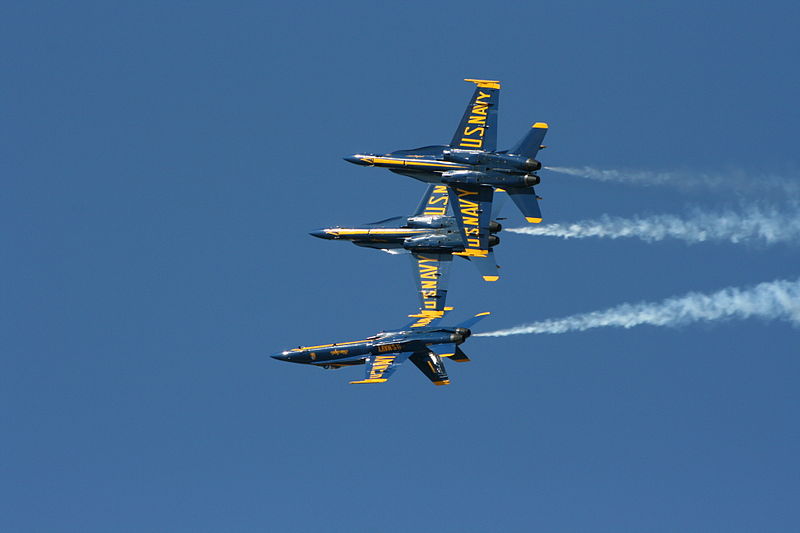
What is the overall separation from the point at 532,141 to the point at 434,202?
1091 centimetres

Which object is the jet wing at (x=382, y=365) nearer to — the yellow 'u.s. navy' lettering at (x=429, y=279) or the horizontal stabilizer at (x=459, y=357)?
the horizontal stabilizer at (x=459, y=357)

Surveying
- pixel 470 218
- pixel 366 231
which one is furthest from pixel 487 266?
pixel 366 231

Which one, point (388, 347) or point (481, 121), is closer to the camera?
point (481, 121)

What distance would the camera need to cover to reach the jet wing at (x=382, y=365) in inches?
3634

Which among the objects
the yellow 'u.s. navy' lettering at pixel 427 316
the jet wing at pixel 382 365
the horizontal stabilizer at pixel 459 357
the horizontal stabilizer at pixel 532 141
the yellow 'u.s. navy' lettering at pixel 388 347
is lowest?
the jet wing at pixel 382 365

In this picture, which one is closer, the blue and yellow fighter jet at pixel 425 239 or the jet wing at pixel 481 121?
the jet wing at pixel 481 121

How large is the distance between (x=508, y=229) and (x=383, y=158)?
8730 mm

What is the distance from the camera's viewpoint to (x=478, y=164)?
301 feet

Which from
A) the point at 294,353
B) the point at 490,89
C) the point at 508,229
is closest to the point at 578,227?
the point at 508,229

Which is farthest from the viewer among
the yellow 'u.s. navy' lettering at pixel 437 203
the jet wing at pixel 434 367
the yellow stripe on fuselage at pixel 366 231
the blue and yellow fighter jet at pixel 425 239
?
the yellow 'u.s. navy' lettering at pixel 437 203

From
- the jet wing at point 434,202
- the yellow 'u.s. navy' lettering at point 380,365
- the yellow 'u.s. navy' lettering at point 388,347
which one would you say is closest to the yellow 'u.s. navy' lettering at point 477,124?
the jet wing at point 434,202

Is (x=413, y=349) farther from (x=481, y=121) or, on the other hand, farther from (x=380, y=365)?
(x=481, y=121)

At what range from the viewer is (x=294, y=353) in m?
98.4

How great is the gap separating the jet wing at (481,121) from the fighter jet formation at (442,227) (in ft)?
0.17
